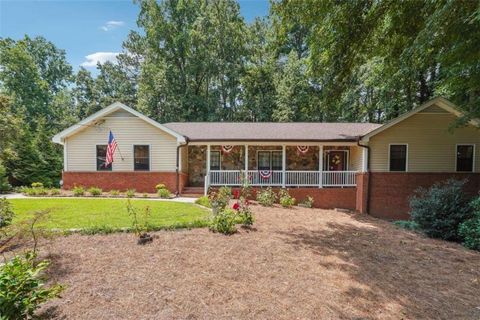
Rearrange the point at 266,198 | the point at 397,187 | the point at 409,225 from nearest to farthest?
the point at 409,225, the point at 266,198, the point at 397,187

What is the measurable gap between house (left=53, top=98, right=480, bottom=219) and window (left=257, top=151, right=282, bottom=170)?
61 millimetres

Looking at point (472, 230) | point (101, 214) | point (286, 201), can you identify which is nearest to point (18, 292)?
point (101, 214)

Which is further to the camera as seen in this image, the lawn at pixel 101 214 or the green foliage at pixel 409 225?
the green foliage at pixel 409 225

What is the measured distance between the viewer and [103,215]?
813 centimetres

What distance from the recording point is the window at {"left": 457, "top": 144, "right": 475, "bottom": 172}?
12.3 meters

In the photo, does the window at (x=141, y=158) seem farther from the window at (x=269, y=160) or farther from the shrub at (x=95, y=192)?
the window at (x=269, y=160)

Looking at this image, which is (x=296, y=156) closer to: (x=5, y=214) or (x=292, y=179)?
(x=292, y=179)

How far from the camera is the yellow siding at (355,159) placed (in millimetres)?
13229

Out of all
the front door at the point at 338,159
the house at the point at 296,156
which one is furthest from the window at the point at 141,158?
the front door at the point at 338,159

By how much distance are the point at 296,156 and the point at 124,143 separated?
984cm

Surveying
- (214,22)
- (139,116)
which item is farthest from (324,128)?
(214,22)

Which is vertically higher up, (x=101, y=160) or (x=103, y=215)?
(x=101, y=160)

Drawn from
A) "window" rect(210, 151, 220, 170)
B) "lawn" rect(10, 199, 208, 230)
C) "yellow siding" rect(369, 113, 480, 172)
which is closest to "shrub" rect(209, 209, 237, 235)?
"lawn" rect(10, 199, 208, 230)

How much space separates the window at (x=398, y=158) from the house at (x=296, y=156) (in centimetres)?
4
